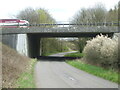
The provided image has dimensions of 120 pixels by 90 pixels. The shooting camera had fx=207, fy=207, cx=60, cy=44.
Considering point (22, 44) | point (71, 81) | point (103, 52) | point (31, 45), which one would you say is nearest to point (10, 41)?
point (22, 44)

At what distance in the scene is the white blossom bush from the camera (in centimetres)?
1655

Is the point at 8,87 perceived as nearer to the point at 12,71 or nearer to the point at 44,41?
the point at 12,71

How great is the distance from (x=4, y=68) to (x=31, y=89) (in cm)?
444

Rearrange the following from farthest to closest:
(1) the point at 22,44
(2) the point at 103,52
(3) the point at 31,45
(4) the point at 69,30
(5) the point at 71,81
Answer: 1. (3) the point at 31,45
2. (4) the point at 69,30
3. (1) the point at 22,44
4. (2) the point at 103,52
5. (5) the point at 71,81

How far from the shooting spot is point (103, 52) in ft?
60.8

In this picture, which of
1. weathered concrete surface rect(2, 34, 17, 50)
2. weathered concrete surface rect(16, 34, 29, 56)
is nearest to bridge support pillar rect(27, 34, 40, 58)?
weathered concrete surface rect(16, 34, 29, 56)

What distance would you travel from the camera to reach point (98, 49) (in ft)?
70.3

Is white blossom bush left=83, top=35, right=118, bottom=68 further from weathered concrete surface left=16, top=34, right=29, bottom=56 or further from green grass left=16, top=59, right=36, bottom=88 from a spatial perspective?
weathered concrete surface left=16, top=34, right=29, bottom=56

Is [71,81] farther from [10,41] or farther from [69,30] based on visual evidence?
[69,30]

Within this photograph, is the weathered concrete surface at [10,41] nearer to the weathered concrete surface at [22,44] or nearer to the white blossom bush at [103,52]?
the weathered concrete surface at [22,44]

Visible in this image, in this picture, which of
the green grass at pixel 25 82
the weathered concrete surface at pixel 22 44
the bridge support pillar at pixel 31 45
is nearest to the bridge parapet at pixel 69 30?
the weathered concrete surface at pixel 22 44

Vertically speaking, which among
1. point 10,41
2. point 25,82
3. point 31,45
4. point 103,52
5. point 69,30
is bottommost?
point 31,45

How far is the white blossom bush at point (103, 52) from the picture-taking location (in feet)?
54.3

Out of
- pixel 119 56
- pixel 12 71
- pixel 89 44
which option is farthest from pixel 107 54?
pixel 12 71
